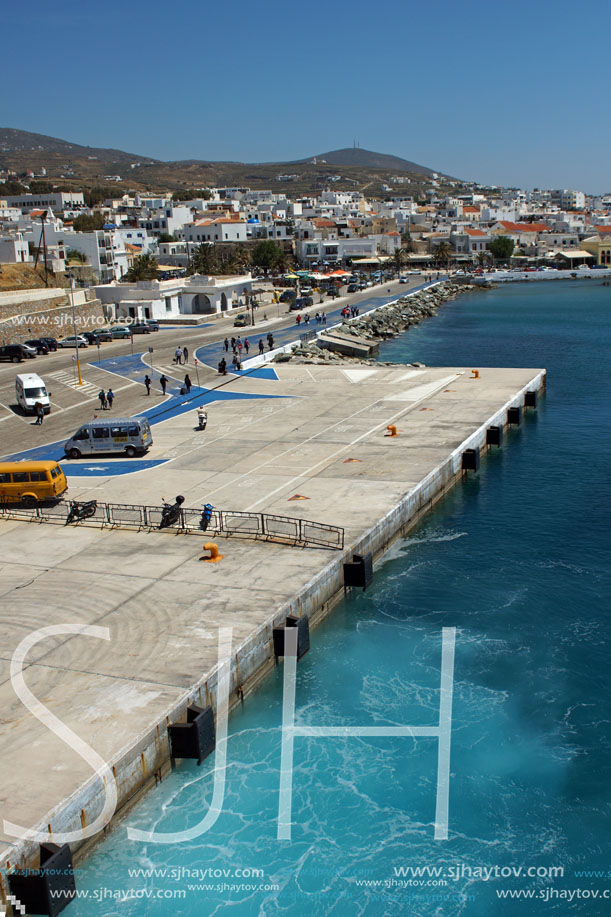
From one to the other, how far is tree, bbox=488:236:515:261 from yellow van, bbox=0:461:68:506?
6085 inches

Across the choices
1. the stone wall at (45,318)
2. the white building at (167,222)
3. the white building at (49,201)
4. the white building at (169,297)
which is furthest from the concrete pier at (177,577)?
the white building at (49,201)

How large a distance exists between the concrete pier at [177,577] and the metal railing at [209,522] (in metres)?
0.50

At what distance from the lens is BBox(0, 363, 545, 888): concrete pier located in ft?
47.1

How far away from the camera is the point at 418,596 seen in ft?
74.8

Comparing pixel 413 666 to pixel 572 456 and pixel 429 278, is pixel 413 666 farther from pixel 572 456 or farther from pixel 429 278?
pixel 429 278

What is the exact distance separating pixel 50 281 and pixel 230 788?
70294mm

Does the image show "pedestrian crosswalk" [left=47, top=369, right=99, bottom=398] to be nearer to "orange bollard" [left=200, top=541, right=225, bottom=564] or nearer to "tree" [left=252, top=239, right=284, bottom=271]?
"orange bollard" [left=200, top=541, right=225, bottom=564]

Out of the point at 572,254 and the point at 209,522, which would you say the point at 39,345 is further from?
the point at 572,254

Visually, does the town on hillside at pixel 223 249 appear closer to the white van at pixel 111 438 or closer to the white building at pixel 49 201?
the white building at pixel 49 201

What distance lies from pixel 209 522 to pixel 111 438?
31.7ft

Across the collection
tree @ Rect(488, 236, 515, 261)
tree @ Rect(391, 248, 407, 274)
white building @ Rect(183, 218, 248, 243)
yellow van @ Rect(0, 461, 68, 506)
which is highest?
white building @ Rect(183, 218, 248, 243)

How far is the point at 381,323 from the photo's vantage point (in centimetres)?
7806

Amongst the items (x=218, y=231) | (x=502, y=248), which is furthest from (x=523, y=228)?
(x=218, y=231)

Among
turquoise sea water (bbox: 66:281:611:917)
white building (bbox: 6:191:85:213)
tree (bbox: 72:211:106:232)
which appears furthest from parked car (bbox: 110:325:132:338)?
white building (bbox: 6:191:85:213)
